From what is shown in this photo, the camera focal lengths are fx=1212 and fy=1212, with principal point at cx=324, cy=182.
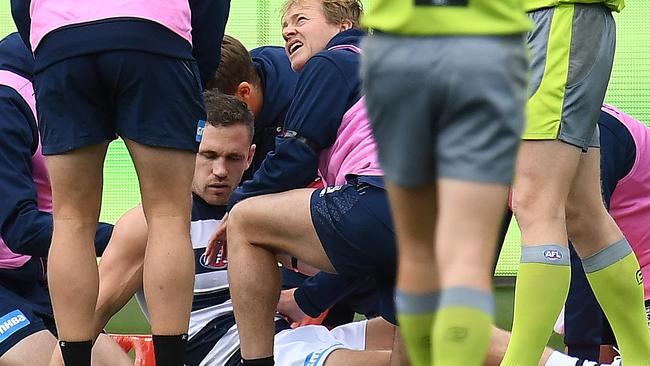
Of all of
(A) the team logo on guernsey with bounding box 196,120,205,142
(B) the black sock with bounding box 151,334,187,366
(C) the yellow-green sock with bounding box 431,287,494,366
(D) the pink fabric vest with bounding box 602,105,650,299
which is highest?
(C) the yellow-green sock with bounding box 431,287,494,366

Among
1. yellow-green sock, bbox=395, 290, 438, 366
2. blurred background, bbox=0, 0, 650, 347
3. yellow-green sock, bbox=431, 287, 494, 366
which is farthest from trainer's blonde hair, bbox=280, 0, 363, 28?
yellow-green sock, bbox=431, 287, 494, 366

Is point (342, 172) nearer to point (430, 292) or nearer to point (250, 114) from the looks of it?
point (250, 114)

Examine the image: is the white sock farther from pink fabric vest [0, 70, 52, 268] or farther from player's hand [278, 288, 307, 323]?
pink fabric vest [0, 70, 52, 268]

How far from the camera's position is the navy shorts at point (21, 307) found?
11.5 ft

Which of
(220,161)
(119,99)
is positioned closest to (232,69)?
(220,161)

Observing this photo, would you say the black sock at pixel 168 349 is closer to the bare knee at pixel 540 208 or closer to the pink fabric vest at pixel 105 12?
the pink fabric vest at pixel 105 12

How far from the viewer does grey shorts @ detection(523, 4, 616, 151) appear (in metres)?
2.86

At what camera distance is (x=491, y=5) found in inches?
77.3

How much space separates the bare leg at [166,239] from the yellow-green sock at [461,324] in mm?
1005

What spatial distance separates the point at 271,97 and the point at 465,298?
6.80 ft

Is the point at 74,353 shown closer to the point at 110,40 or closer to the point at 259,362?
the point at 259,362

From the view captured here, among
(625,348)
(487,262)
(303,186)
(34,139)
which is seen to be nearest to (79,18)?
(303,186)

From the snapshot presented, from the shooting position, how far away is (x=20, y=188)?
3.46m

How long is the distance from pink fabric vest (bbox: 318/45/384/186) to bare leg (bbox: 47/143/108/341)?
0.64 meters
